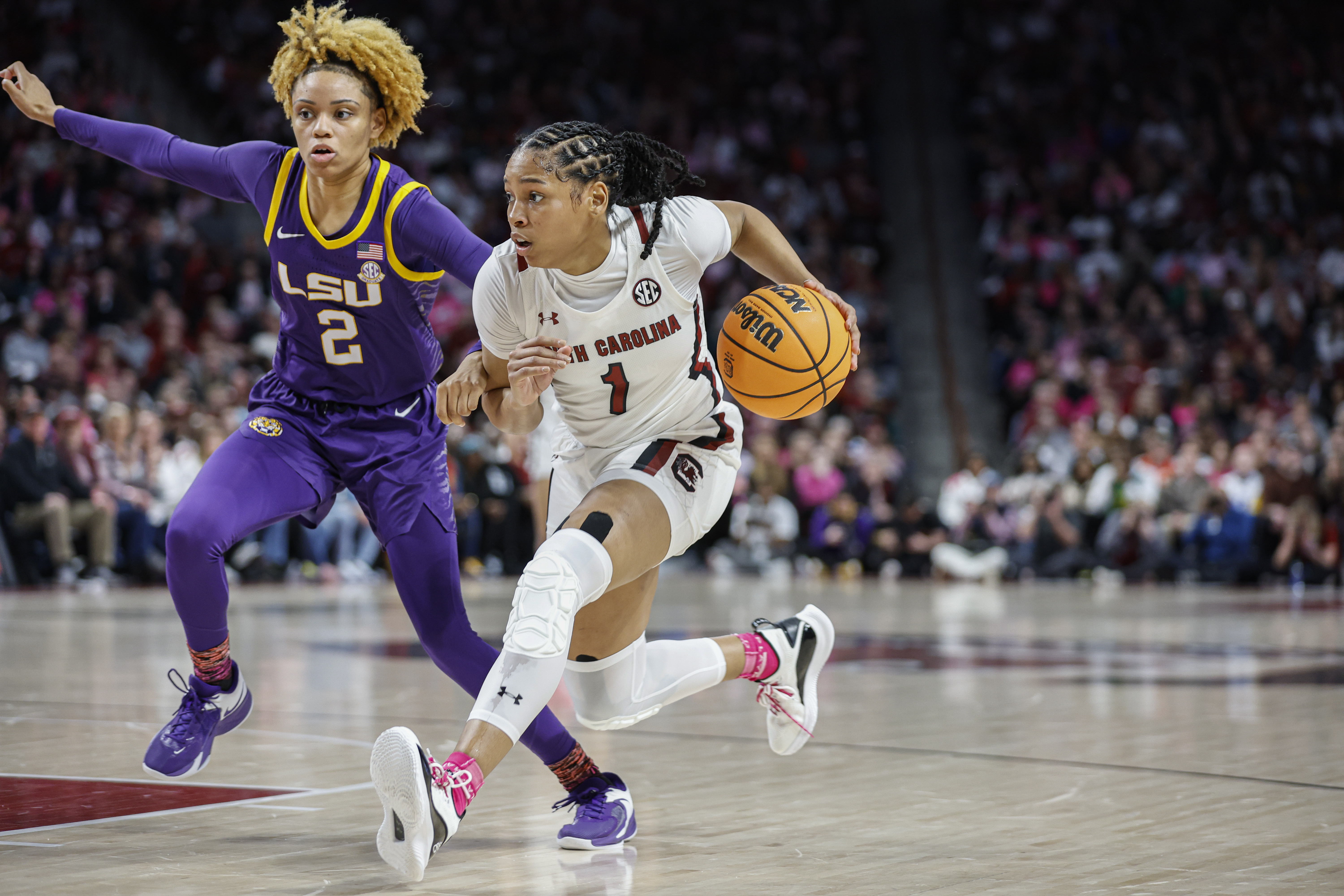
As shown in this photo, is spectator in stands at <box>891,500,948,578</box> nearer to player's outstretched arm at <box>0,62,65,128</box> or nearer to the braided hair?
the braided hair

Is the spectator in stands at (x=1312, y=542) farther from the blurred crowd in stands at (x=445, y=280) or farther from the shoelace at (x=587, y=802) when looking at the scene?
the shoelace at (x=587, y=802)

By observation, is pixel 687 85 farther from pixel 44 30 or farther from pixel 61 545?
pixel 61 545

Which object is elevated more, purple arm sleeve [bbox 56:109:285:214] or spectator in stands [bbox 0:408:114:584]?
purple arm sleeve [bbox 56:109:285:214]

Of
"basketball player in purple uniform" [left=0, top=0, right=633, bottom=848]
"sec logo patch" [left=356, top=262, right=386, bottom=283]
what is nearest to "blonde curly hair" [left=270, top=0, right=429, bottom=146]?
"basketball player in purple uniform" [left=0, top=0, right=633, bottom=848]

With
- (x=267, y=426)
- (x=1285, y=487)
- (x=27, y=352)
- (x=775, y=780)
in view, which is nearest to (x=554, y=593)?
(x=267, y=426)

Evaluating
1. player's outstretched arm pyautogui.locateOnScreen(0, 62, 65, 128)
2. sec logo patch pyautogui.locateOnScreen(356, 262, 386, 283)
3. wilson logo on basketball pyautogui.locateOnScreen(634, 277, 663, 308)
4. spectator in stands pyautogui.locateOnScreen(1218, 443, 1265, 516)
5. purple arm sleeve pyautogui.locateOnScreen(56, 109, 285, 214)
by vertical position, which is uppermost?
player's outstretched arm pyautogui.locateOnScreen(0, 62, 65, 128)

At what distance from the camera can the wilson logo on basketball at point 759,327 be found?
4113mm

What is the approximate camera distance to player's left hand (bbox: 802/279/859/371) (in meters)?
4.19

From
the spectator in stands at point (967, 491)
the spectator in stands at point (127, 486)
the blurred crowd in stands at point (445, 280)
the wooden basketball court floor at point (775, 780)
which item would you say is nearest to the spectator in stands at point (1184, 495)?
the spectator in stands at point (967, 491)

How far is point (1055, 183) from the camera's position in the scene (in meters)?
20.7

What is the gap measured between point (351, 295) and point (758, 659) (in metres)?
1.55

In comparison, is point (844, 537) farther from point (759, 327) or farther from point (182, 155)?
point (182, 155)

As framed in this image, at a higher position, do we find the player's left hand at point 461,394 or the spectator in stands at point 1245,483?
the player's left hand at point 461,394

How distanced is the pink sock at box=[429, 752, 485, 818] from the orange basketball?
4.14 feet
